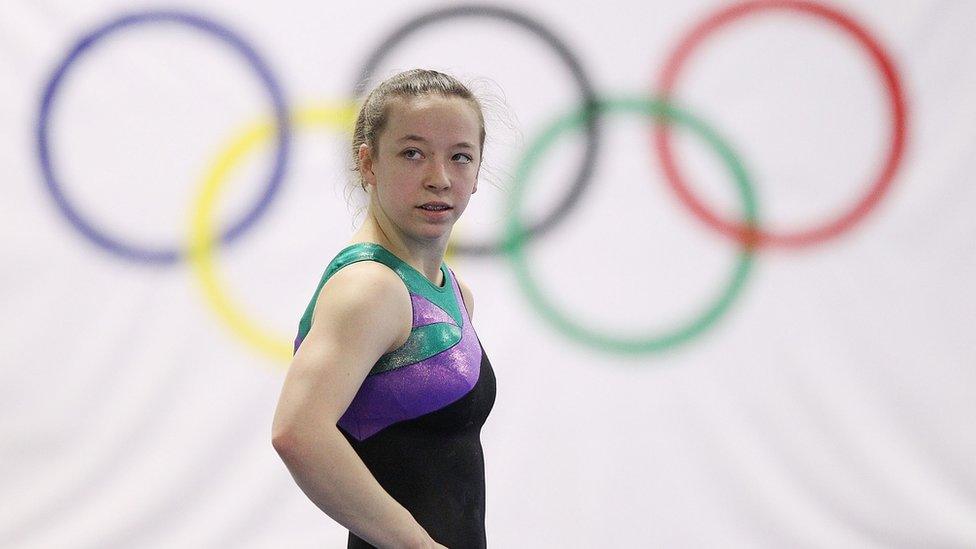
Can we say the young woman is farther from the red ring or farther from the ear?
the red ring

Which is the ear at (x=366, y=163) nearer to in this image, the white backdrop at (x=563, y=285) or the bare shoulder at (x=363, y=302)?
the bare shoulder at (x=363, y=302)

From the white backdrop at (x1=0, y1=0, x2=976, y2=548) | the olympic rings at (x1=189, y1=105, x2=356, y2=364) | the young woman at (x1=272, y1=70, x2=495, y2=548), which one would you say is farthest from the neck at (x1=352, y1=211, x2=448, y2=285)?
the olympic rings at (x1=189, y1=105, x2=356, y2=364)

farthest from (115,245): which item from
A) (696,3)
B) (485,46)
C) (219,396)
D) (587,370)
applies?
(696,3)

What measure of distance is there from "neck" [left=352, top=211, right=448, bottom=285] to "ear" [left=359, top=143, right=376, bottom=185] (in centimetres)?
4

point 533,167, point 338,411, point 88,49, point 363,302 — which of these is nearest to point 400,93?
point 363,302

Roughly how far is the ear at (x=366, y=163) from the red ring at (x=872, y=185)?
1.81 metres

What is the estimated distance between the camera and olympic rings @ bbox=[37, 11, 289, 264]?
2.97m

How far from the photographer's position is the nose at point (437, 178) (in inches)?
49.4

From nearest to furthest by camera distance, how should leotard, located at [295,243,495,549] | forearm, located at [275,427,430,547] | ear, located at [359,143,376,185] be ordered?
1. forearm, located at [275,427,430,547]
2. leotard, located at [295,243,495,549]
3. ear, located at [359,143,376,185]

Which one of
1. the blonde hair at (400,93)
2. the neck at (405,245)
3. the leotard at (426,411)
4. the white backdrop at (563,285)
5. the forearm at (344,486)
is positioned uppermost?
the white backdrop at (563,285)

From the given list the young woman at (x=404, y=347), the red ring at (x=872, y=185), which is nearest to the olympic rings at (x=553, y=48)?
the red ring at (x=872, y=185)

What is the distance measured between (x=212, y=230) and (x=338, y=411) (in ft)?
6.59

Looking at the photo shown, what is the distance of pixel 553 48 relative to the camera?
2996 millimetres

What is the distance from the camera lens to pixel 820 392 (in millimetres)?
2973
